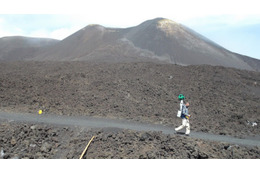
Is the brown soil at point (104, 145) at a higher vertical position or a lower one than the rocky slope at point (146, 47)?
lower

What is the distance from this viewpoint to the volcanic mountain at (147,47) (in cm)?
4640

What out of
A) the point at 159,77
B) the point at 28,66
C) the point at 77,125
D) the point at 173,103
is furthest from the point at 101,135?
the point at 28,66

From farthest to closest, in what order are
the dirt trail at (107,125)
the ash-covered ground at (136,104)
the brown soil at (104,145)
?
the dirt trail at (107,125), the ash-covered ground at (136,104), the brown soil at (104,145)

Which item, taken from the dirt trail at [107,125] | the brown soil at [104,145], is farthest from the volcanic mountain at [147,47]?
the brown soil at [104,145]

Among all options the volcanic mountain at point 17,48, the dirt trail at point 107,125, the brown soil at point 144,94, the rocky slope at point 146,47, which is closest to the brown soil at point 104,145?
the dirt trail at point 107,125

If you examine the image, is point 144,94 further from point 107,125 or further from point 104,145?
point 104,145

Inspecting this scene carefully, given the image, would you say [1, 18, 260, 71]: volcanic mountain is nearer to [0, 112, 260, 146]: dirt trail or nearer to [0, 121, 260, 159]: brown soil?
[0, 112, 260, 146]: dirt trail

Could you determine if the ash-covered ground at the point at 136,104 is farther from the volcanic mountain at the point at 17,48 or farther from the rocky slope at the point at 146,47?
the volcanic mountain at the point at 17,48

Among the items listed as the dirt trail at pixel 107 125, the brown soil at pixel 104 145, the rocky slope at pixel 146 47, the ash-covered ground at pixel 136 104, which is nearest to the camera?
the brown soil at pixel 104 145

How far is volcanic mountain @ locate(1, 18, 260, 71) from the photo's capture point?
46.4 m

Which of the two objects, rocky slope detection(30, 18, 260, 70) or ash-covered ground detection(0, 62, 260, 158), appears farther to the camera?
rocky slope detection(30, 18, 260, 70)

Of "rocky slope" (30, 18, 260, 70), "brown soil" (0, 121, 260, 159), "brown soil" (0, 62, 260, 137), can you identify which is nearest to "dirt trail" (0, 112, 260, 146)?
"brown soil" (0, 121, 260, 159)

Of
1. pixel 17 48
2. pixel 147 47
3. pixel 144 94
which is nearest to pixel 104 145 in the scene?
pixel 144 94

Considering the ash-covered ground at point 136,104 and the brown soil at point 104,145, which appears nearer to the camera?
the brown soil at point 104,145
